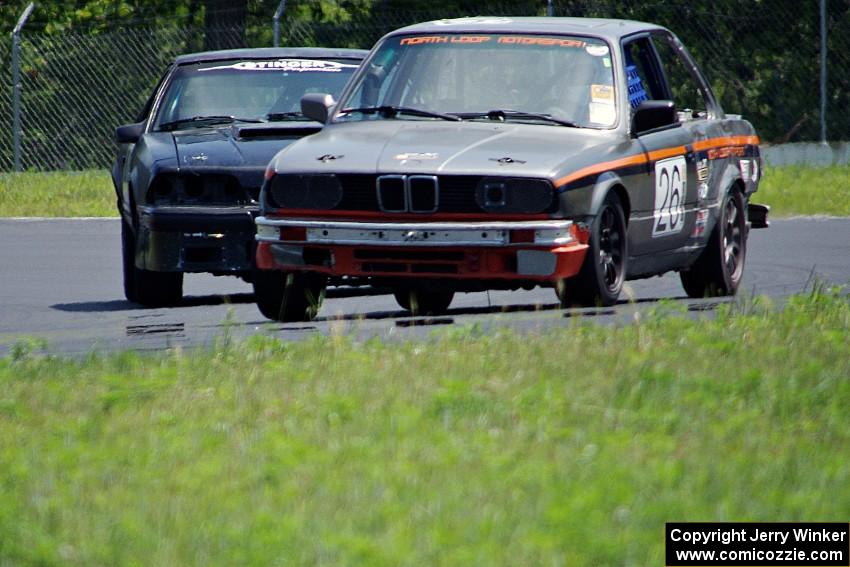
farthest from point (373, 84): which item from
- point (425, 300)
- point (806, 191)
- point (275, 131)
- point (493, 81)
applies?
point (806, 191)

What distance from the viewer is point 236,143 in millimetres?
11500

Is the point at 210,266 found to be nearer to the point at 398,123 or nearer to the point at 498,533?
the point at 398,123

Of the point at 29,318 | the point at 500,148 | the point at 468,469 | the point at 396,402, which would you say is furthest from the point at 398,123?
the point at 468,469

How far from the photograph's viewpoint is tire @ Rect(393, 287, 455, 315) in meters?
11.0

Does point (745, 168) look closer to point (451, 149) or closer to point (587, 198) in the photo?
point (587, 198)

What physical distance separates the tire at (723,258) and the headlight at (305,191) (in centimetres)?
282

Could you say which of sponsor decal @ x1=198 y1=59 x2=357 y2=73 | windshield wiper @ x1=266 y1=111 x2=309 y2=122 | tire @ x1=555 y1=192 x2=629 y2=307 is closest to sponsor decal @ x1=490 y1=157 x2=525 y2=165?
tire @ x1=555 y1=192 x2=629 y2=307

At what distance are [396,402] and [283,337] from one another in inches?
108

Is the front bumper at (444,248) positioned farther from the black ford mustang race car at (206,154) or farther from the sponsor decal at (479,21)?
the sponsor decal at (479,21)

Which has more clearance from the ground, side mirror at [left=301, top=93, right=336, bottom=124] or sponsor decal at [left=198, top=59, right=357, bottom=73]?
side mirror at [left=301, top=93, right=336, bottom=124]

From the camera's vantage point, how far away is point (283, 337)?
Result: 9.17m

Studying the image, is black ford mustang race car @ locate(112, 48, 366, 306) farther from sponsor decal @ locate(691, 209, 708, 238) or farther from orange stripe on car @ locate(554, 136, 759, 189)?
sponsor decal @ locate(691, 209, 708, 238)

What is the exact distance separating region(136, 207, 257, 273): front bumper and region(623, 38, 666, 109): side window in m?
2.34

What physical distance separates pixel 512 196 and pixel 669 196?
1619mm
